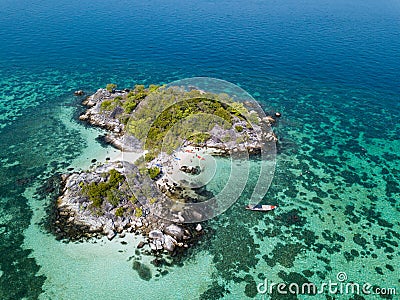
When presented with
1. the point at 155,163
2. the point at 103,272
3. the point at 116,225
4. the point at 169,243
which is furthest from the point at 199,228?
the point at 155,163

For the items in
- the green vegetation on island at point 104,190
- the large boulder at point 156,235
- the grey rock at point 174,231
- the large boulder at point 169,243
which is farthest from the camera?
the green vegetation on island at point 104,190

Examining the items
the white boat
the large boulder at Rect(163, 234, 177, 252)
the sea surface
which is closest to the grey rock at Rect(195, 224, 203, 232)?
the sea surface

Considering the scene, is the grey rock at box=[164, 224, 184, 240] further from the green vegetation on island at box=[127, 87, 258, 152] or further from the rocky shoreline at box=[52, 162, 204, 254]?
the green vegetation on island at box=[127, 87, 258, 152]

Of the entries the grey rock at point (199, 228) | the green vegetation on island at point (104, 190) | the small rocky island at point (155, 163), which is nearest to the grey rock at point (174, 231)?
the small rocky island at point (155, 163)

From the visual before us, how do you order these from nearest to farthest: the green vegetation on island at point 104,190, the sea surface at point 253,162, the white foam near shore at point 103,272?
the white foam near shore at point 103,272 → the sea surface at point 253,162 → the green vegetation on island at point 104,190

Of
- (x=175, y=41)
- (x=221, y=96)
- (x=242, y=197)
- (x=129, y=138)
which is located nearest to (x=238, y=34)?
(x=175, y=41)

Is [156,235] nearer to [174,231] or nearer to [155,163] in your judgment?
[174,231]

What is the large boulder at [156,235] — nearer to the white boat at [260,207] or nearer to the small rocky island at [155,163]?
the small rocky island at [155,163]
